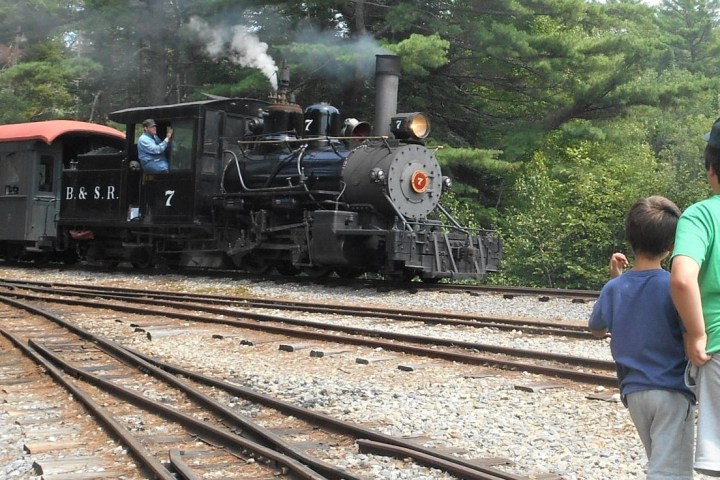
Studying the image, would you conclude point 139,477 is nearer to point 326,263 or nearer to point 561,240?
point 326,263

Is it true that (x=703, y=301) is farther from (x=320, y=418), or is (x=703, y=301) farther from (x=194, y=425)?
(x=194, y=425)

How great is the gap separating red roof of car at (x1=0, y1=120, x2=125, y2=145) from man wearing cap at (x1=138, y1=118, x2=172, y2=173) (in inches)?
120

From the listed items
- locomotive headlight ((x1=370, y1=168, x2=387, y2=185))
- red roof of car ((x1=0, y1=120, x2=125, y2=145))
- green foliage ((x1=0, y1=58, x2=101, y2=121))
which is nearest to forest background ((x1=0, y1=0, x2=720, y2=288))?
green foliage ((x1=0, y1=58, x2=101, y2=121))

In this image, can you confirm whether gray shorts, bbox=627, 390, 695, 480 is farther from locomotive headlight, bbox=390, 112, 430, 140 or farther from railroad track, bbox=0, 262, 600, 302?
locomotive headlight, bbox=390, 112, 430, 140

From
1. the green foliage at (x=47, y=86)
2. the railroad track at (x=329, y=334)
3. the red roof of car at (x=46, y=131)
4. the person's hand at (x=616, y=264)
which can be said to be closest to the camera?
the person's hand at (x=616, y=264)

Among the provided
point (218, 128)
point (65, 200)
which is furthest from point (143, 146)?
point (65, 200)

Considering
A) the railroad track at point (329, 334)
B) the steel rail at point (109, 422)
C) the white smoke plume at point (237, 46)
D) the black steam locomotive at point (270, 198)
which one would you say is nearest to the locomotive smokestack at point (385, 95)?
the black steam locomotive at point (270, 198)

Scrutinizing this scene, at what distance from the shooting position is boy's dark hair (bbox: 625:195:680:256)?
274cm

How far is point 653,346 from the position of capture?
272 cm

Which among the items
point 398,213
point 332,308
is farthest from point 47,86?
point 332,308

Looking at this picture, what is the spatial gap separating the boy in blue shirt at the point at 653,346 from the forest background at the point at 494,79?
16.0m

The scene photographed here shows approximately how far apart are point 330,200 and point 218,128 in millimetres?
2866

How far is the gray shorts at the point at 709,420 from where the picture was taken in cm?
245

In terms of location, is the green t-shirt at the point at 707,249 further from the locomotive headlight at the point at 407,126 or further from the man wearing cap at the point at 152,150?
the man wearing cap at the point at 152,150
